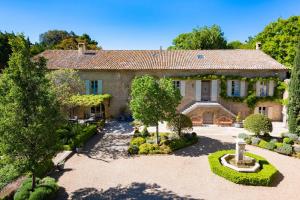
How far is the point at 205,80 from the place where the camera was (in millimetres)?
26125

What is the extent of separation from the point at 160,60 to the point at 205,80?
5387 millimetres

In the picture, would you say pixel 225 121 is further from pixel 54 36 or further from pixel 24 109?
pixel 54 36

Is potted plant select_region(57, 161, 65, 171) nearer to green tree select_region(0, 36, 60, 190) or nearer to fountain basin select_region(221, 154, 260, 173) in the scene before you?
green tree select_region(0, 36, 60, 190)

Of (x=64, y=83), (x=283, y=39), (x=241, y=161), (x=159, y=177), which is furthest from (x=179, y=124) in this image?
(x=283, y=39)

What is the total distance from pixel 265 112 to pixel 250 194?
56.1 feet

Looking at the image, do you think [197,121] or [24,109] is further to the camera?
[197,121]

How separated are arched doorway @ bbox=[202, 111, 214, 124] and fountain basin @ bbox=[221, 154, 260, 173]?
10109mm

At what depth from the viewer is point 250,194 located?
11.6 m

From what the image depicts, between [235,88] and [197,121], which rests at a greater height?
[235,88]

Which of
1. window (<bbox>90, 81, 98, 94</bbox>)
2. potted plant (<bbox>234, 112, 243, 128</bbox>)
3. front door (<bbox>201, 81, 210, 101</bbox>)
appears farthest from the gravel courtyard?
window (<bbox>90, 81, 98, 94</bbox>)

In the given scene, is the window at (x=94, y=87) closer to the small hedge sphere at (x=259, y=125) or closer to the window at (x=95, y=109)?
the window at (x=95, y=109)

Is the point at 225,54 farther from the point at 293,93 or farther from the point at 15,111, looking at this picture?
the point at 15,111

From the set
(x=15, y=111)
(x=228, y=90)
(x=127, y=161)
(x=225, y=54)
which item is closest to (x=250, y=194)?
(x=127, y=161)

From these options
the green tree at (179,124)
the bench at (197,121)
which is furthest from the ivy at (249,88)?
the green tree at (179,124)
